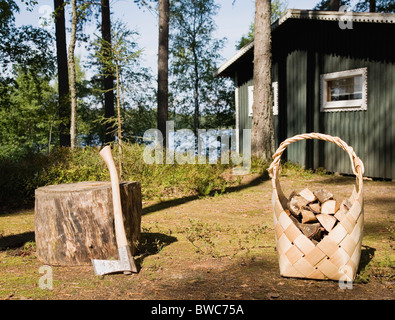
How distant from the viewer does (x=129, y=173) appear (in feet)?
35.9

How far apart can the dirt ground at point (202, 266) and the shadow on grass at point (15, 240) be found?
14 mm

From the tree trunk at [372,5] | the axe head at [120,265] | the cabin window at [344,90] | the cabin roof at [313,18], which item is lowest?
the axe head at [120,265]

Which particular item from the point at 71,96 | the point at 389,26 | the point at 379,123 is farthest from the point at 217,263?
the point at 71,96

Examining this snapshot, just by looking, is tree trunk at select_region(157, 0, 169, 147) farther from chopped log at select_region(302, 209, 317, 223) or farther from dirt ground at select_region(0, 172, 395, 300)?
chopped log at select_region(302, 209, 317, 223)

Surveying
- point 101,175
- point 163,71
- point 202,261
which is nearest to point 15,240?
point 202,261

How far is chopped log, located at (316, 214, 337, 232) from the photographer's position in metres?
4.09

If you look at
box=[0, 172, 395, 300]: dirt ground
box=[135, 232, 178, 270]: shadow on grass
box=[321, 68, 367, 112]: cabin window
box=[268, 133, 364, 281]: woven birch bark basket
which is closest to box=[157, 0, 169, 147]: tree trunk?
box=[321, 68, 367, 112]: cabin window

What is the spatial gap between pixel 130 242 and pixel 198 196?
15.4ft

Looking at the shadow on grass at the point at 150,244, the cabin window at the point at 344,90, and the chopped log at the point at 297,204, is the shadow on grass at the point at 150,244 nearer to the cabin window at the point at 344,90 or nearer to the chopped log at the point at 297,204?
the chopped log at the point at 297,204

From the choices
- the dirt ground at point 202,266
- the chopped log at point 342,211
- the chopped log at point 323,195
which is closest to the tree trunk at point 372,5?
the dirt ground at point 202,266

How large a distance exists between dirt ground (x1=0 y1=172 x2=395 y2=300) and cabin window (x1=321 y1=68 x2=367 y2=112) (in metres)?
4.72

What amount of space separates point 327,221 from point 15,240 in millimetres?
4546

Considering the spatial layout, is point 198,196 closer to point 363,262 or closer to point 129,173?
point 129,173

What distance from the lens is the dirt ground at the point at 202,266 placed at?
12.0 ft
